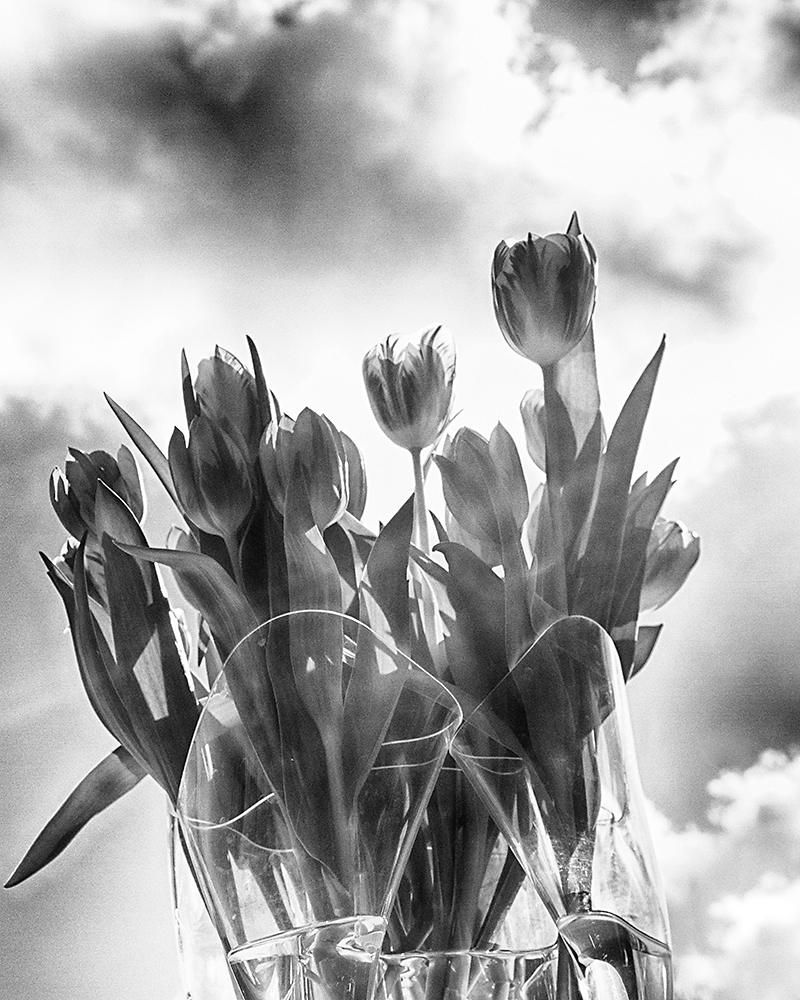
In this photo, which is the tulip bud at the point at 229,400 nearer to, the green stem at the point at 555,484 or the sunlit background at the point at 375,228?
the green stem at the point at 555,484

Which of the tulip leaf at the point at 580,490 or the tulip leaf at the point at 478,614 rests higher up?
the tulip leaf at the point at 580,490

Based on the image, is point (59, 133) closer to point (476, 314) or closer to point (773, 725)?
point (476, 314)

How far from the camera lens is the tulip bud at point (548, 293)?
38cm

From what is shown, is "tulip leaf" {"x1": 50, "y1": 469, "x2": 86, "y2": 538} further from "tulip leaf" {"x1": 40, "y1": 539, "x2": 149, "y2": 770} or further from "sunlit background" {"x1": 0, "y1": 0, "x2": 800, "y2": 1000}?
"sunlit background" {"x1": 0, "y1": 0, "x2": 800, "y2": 1000}

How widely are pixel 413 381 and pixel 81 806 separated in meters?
0.19

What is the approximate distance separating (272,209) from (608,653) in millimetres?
703

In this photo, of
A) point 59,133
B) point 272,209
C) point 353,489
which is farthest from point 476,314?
point 353,489

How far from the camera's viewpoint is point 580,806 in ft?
1.10

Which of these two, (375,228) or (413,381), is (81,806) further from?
(375,228)

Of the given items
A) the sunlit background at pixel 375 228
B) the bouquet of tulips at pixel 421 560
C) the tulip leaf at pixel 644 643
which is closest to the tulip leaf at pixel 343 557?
the bouquet of tulips at pixel 421 560

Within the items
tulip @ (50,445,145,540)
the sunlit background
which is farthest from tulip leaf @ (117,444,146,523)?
the sunlit background

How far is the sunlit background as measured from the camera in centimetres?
85

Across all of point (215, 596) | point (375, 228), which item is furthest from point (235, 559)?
point (375, 228)

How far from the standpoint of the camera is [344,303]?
948 mm
